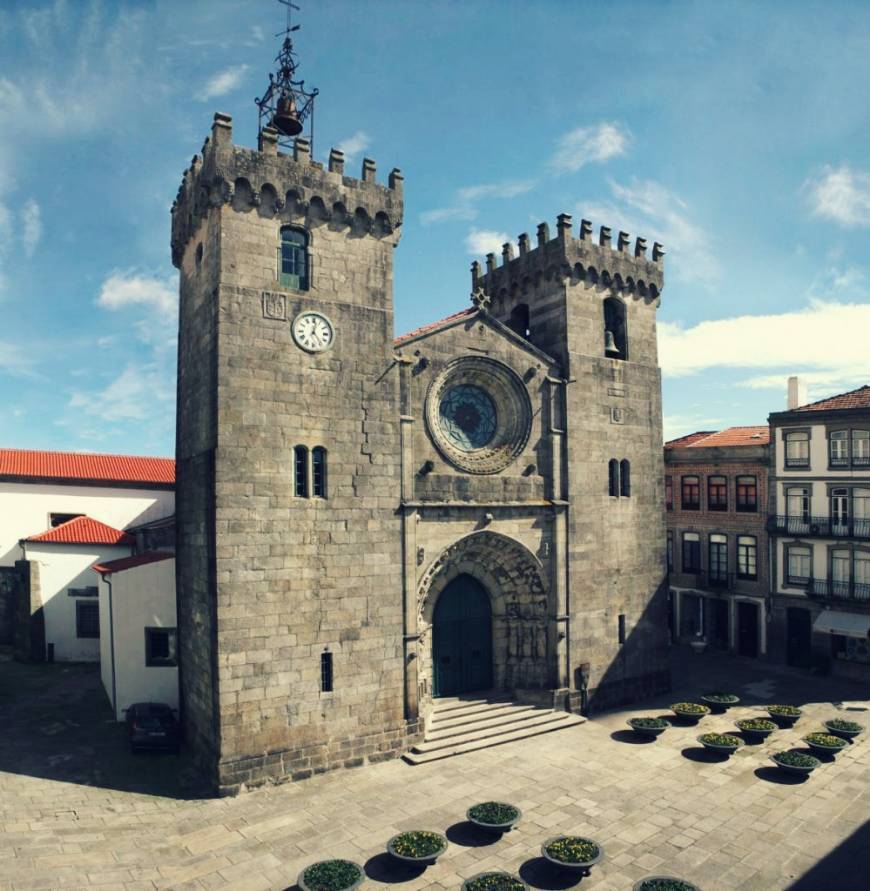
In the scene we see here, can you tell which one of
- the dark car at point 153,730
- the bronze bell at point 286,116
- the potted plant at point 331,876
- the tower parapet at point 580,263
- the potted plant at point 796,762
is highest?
the bronze bell at point 286,116

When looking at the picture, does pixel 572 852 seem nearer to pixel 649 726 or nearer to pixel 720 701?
pixel 649 726

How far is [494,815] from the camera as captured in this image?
17.5 metres

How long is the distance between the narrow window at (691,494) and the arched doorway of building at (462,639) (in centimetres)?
1782

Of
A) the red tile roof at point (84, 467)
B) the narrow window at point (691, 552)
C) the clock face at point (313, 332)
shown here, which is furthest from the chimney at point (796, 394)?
the red tile roof at point (84, 467)

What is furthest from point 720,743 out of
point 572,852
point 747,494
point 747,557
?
point 747,494

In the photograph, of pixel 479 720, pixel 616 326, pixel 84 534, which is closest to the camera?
pixel 479 720

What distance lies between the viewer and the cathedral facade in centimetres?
2073

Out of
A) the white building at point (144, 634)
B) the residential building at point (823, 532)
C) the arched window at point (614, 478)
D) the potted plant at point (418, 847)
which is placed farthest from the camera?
the residential building at point (823, 532)

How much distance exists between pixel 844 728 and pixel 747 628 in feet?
42.2

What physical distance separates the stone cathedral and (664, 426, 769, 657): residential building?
9.25m

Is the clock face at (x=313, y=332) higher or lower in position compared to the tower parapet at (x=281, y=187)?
lower

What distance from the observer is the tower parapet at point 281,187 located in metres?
21.0

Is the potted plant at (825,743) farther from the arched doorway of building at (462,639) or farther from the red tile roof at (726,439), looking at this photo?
the red tile roof at (726,439)

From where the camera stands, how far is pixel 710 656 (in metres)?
36.5
